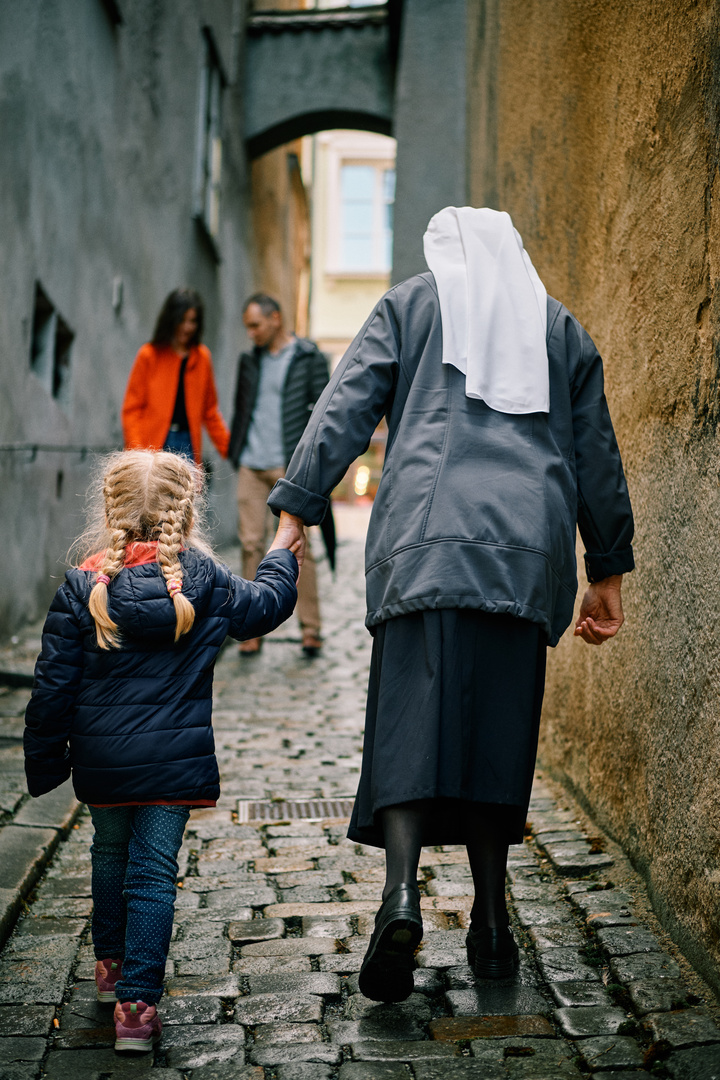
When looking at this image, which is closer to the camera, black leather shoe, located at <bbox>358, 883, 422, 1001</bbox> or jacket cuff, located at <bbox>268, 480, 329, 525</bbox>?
black leather shoe, located at <bbox>358, 883, 422, 1001</bbox>

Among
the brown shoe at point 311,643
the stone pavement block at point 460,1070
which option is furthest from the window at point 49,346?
the stone pavement block at point 460,1070

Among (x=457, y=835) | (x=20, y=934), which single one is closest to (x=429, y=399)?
(x=457, y=835)

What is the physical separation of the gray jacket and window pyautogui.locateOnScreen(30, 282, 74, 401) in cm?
478

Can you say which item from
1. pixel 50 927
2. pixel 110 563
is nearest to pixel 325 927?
pixel 50 927

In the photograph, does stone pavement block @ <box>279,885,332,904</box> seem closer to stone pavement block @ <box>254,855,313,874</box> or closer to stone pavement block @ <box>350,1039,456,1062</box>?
stone pavement block @ <box>254,855,313,874</box>

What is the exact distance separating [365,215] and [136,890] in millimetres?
30160

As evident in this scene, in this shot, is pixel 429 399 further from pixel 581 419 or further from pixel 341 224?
pixel 341 224

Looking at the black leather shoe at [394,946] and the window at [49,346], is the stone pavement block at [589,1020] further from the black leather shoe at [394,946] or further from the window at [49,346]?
the window at [49,346]

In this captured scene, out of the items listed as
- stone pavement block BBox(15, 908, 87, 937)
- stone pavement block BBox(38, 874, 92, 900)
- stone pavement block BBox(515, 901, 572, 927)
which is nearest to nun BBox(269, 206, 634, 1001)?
stone pavement block BBox(515, 901, 572, 927)

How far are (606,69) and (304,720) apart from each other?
302 cm

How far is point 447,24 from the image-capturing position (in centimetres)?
1179

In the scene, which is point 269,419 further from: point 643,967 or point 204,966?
point 643,967

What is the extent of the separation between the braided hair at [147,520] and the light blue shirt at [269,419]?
167 inches

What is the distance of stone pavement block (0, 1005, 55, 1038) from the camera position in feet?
8.08
